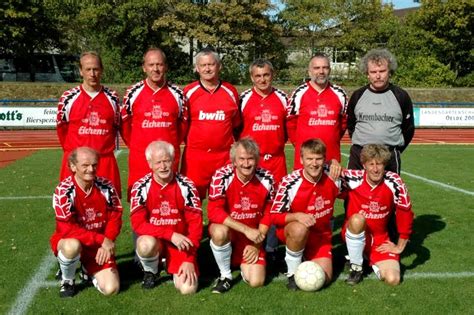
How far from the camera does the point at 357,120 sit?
516cm

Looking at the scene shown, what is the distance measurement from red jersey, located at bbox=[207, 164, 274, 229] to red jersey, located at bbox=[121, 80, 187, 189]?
70 centimetres

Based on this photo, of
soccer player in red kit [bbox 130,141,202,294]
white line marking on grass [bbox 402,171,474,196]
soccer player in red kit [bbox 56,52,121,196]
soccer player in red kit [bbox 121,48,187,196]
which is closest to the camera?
soccer player in red kit [bbox 130,141,202,294]

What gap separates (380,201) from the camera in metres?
4.75

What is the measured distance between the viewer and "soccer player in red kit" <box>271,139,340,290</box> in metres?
4.40

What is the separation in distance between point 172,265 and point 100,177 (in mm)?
1048

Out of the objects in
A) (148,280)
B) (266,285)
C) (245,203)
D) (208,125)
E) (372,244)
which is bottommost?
(266,285)

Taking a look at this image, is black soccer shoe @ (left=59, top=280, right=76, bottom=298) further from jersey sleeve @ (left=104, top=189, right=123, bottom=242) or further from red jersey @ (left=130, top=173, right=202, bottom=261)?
red jersey @ (left=130, top=173, right=202, bottom=261)

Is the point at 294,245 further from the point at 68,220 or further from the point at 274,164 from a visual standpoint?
the point at 68,220

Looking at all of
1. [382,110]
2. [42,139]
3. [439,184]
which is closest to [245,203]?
[382,110]

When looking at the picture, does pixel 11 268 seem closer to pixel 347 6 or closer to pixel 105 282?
pixel 105 282

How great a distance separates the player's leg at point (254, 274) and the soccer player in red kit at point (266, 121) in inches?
42.2

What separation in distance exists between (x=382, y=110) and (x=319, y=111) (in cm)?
61

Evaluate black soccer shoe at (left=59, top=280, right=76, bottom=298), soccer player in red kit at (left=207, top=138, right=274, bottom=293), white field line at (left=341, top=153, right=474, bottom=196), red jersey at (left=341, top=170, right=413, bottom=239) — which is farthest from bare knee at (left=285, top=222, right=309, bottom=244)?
white field line at (left=341, top=153, right=474, bottom=196)

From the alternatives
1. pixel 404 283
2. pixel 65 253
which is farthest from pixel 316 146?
pixel 65 253
